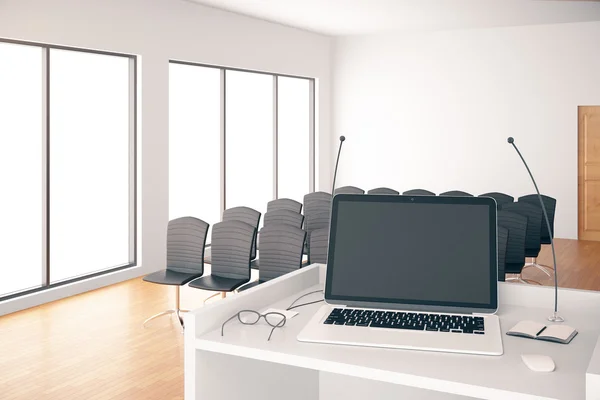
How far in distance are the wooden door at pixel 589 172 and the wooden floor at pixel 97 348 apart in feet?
11.9

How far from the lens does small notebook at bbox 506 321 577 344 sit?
2.32m

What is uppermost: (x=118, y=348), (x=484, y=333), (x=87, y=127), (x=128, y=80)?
(x=128, y=80)

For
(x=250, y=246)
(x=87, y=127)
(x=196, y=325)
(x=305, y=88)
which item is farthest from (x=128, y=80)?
(x=196, y=325)

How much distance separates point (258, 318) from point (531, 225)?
5.69 metres

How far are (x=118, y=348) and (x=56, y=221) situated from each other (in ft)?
8.24

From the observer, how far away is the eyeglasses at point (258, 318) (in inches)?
98.9

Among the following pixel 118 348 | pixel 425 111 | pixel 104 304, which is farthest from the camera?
pixel 425 111

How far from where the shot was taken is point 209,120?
388 inches

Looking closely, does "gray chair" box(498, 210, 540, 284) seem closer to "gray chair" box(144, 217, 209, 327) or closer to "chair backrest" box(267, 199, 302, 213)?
"chair backrest" box(267, 199, 302, 213)

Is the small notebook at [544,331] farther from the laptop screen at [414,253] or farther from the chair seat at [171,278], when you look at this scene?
the chair seat at [171,278]

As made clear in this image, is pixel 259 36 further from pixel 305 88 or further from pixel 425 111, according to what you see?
pixel 425 111

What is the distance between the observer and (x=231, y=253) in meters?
5.89

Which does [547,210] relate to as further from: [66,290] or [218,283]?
[66,290]

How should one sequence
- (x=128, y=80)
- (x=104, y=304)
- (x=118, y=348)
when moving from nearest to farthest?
(x=118, y=348) < (x=104, y=304) < (x=128, y=80)
